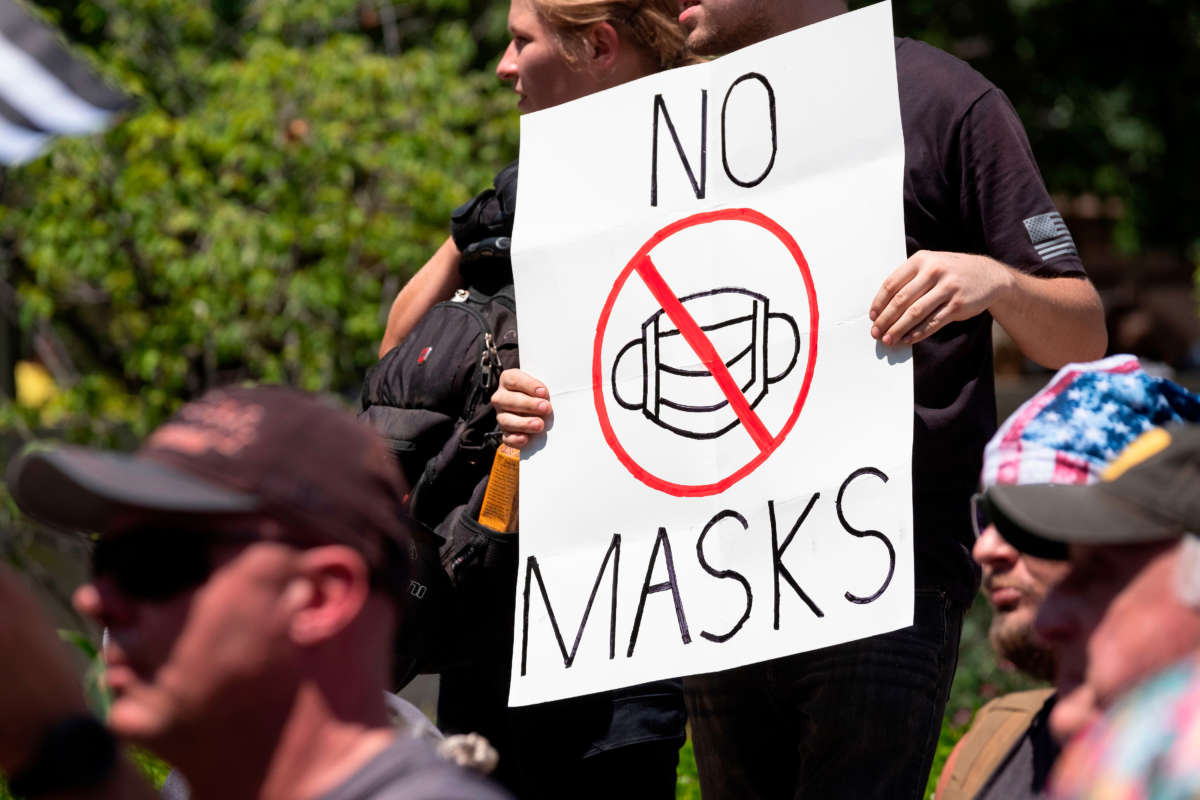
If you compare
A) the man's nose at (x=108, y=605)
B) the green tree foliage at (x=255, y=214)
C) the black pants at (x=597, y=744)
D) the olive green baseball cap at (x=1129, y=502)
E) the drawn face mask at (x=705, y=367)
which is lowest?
the black pants at (x=597, y=744)

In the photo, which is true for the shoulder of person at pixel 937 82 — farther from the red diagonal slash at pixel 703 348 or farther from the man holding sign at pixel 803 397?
the red diagonal slash at pixel 703 348

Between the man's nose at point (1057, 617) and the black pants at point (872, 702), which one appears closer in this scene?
the man's nose at point (1057, 617)

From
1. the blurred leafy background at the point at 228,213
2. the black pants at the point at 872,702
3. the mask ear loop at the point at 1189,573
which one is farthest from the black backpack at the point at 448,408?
the blurred leafy background at the point at 228,213

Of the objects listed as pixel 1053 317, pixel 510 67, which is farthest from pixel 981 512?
pixel 510 67

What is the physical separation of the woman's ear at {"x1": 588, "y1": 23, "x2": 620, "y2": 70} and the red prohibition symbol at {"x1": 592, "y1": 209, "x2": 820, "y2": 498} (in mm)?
430

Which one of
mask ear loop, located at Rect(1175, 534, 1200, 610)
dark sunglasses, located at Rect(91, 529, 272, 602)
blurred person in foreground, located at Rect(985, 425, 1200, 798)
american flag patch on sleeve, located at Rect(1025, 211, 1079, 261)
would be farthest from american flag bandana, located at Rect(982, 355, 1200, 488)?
dark sunglasses, located at Rect(91, 529, 272, 602)

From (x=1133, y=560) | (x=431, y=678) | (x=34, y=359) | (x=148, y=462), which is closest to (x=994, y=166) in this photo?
(x=1133, y=560)

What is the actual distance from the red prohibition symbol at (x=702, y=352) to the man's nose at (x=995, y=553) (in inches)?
24.6

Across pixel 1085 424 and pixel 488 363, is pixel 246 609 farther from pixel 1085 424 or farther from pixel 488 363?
pixel 488 363

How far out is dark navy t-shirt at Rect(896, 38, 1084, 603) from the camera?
8.92 ft

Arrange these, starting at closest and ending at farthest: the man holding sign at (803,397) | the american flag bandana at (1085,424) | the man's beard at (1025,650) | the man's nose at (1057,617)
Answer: the man's nose at (1057,617) → the american flag bandana at (1085,424) → the man's beard at (1025,650) → the man holding sign at (803,397)

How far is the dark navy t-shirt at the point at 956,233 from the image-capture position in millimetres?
2719

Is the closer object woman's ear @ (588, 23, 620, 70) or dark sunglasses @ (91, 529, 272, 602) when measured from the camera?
dark sunglasses @ (91, 529, 272, 602)

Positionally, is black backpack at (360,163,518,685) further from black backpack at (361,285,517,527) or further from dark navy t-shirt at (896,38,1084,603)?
dark navy t-shirt at (896,38,1084,603)
